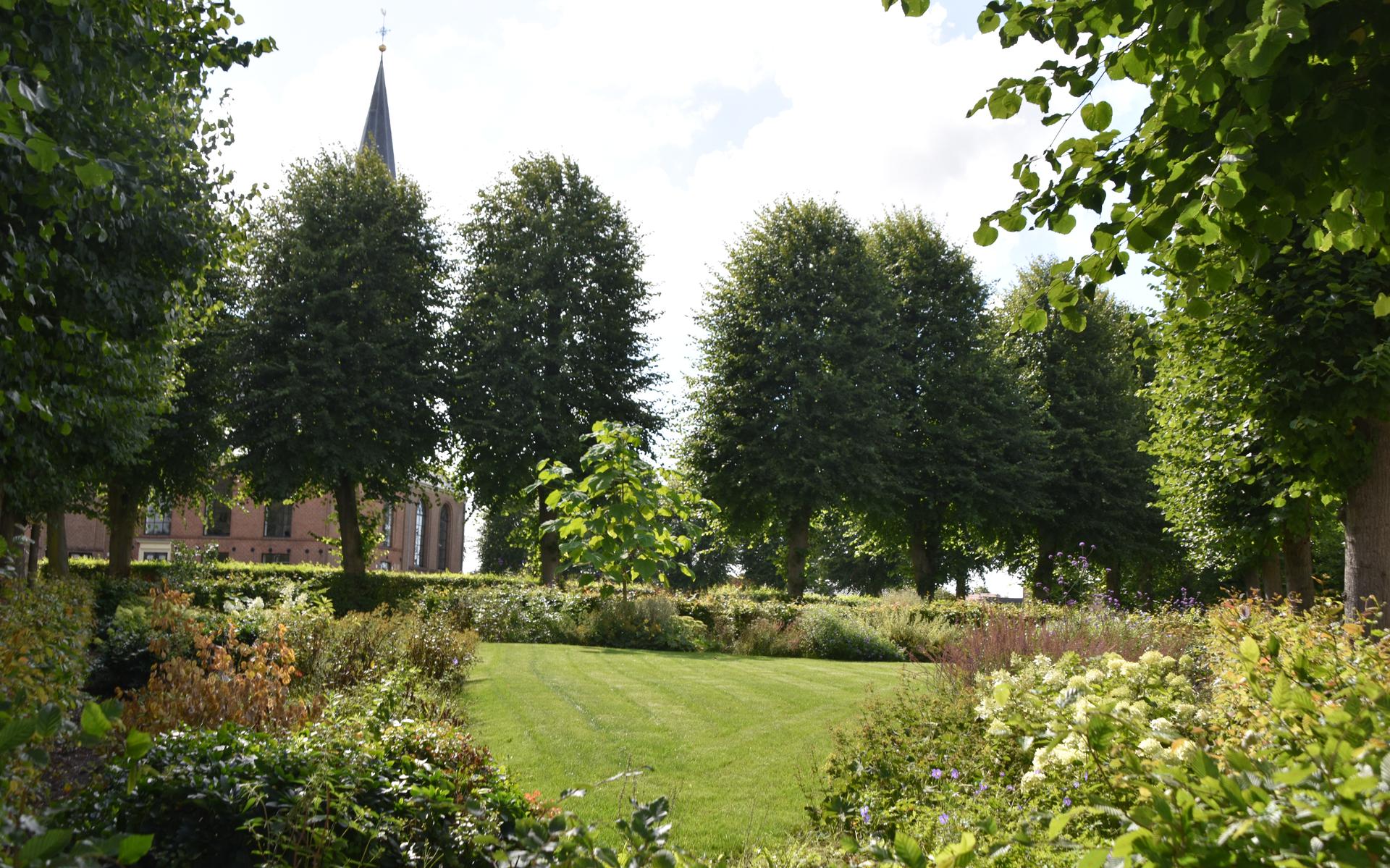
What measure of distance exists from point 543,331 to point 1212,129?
947 inches

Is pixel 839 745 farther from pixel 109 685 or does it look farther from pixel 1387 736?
pixel 109 685

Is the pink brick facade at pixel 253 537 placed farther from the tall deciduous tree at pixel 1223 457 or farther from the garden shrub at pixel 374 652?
the tall deciduous tree at pixel 1223 457

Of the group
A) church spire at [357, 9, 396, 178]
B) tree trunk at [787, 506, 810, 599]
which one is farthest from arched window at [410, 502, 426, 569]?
tree trunk at [787, 506, 810, 599]

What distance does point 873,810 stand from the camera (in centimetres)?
536

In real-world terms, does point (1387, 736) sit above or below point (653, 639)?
above

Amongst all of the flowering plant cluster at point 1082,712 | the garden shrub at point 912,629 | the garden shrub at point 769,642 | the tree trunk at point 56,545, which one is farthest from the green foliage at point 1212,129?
the tree trunk at point 56,545

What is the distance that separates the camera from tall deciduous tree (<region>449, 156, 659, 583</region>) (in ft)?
83.7

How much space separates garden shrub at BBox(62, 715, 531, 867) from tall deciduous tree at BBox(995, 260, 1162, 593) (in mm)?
26293

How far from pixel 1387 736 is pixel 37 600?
34.8ft

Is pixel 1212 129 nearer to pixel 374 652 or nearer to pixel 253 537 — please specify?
pixel 374 652

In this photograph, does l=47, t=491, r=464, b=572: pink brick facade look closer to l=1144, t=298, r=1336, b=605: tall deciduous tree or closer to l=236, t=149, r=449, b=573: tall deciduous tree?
l=236, t=149, r=449, b=573: tall deciduous tree

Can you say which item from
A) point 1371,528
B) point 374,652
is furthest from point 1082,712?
point 1371,528

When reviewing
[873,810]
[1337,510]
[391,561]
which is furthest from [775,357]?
[391,561]

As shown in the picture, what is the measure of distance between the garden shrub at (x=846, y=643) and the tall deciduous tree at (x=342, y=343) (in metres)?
13.9
